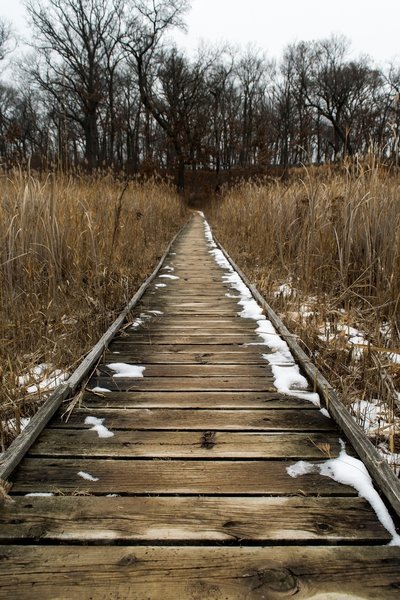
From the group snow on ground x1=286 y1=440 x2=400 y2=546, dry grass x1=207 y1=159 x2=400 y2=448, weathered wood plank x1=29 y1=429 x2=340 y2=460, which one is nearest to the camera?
snow on ground x1=286 y1=440 x2=400 y2=546

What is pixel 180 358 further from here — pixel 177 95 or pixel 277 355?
pixel 177 95

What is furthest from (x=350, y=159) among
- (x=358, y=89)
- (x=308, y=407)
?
(x=358, y=89)

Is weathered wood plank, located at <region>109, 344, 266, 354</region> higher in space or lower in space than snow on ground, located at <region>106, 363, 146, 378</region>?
higher

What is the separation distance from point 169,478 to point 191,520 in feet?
0.75

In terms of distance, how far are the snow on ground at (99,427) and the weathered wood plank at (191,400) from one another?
0.46 ft

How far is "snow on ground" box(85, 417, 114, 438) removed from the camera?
5.74ft

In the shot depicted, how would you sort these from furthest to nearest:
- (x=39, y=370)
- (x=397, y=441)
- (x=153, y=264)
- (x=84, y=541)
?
1. (x=153, y=264)
2. (x=39, y=370)
3. (x=397, y=441)
4. (x=84, y=541)

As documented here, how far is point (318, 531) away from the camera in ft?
3.91

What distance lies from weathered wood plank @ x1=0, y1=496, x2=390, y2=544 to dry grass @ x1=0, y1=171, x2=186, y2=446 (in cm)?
56

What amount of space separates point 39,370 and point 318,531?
184 cm

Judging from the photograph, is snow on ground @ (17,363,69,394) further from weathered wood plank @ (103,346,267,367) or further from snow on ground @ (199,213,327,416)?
snow on ground @ (199,213,327,416)

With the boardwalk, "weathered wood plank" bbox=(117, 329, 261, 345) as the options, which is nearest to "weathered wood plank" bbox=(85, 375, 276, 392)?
the boardwalk

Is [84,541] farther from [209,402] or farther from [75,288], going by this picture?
[75,288]

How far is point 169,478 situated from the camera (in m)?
1.44
